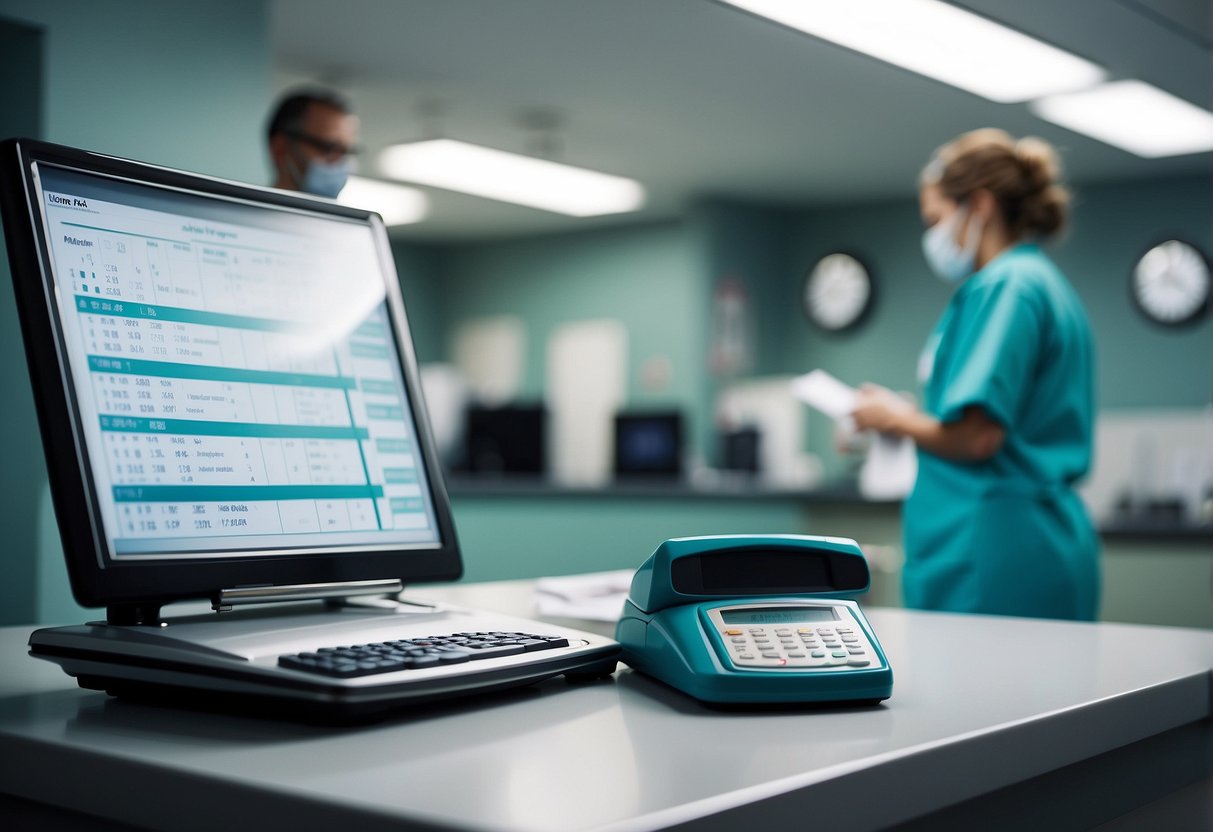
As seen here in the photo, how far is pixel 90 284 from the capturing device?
2.70 feet

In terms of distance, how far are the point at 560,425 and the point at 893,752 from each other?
25.4 ft

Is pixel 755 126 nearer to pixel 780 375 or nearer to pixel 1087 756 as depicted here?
pixel 780 375

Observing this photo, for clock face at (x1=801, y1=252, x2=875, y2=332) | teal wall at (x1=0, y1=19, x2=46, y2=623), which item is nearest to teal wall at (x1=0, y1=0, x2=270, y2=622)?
teal wall at (x1=0, y1=19, x2=46, y2=623)

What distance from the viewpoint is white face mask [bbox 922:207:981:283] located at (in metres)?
2.36

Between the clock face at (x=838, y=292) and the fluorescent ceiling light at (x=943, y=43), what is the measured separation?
3320 millimetres

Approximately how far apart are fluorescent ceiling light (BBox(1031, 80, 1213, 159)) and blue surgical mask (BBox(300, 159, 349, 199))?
3.36 metres

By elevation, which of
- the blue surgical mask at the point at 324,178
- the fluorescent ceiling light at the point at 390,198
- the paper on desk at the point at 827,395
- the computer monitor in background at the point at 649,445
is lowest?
the computer monitor in background at the point at 649,445

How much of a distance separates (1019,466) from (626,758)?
1.67 meters

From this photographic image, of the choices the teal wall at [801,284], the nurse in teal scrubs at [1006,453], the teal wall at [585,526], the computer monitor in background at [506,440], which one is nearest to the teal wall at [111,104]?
the nurse in teal scrubs at [1006,453]

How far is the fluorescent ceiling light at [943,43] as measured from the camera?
9.36ft

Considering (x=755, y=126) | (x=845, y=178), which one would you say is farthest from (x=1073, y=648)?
(x=845, y=178)

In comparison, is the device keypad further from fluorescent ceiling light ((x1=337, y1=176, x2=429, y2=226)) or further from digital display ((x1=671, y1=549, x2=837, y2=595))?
fluorescent ceiling light ((x1=337, y1=176, x2=429, y2=226))

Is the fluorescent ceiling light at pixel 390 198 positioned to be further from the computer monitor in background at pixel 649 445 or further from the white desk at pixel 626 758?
the white desk at pixel 626 758

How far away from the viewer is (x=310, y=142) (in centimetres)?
218
